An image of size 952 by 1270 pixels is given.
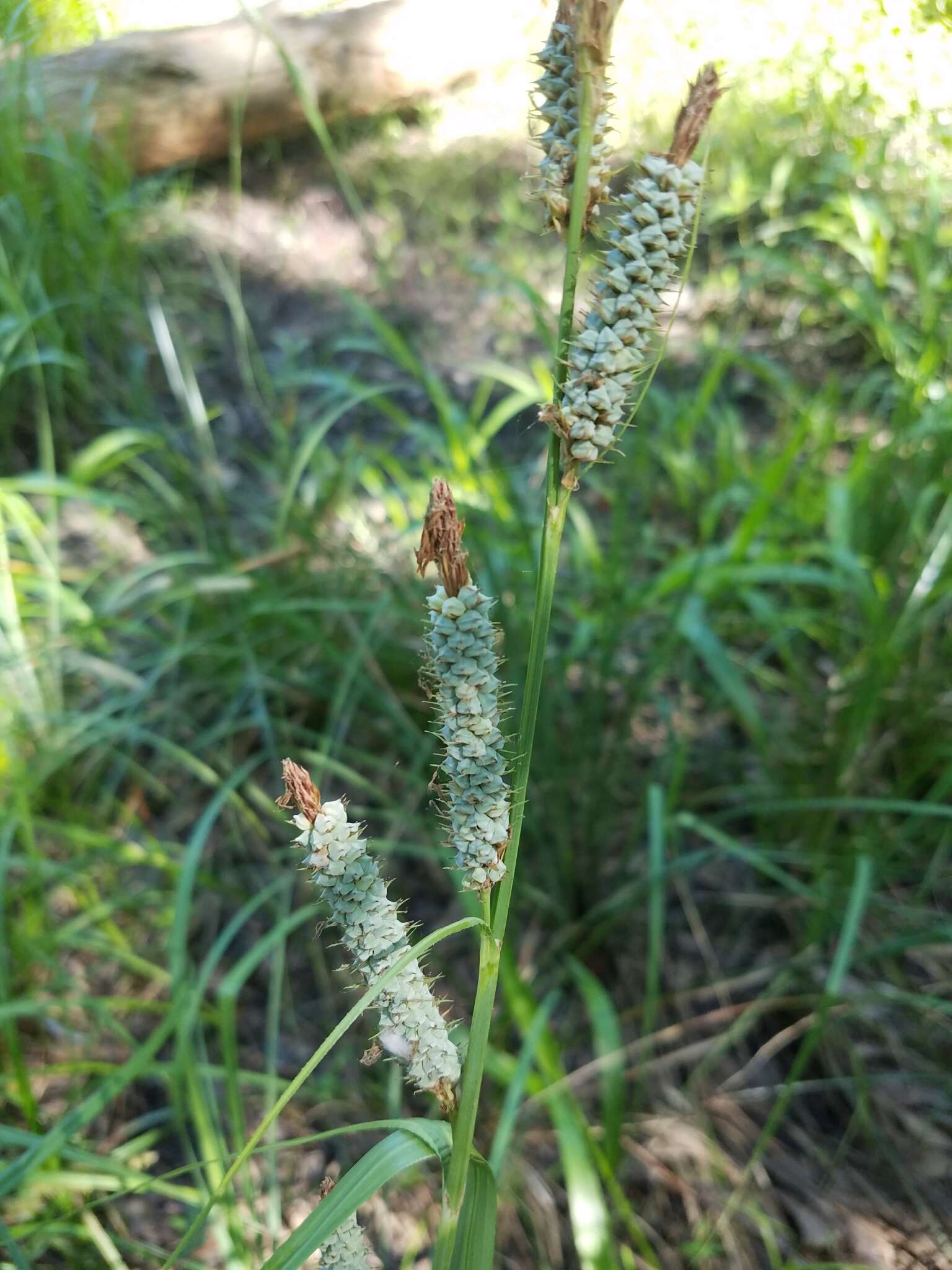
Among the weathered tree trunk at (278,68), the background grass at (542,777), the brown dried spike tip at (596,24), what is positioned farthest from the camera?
the weathered tree trunk at (278,68)

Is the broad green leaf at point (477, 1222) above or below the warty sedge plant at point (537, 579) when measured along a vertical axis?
below

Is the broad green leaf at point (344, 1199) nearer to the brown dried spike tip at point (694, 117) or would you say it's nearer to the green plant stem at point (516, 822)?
the green plant stem at point (516, 822)

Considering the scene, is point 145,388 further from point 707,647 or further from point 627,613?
point 707,647

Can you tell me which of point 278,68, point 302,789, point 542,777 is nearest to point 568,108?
point 302,789

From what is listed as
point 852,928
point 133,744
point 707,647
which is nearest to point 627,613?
point 707,647

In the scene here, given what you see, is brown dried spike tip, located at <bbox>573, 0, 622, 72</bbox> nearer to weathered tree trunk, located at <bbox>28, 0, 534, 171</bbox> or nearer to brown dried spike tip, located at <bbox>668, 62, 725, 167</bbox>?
brown dried spike tip, located at <bbox>668, 62, 725, 167</bbox>

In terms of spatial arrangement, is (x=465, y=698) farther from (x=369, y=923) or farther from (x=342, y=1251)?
(x=342, y=1251)

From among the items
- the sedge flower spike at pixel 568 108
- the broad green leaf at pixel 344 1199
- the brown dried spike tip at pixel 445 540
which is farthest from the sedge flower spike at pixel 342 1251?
the sedge flower spike at pixel 568 108
